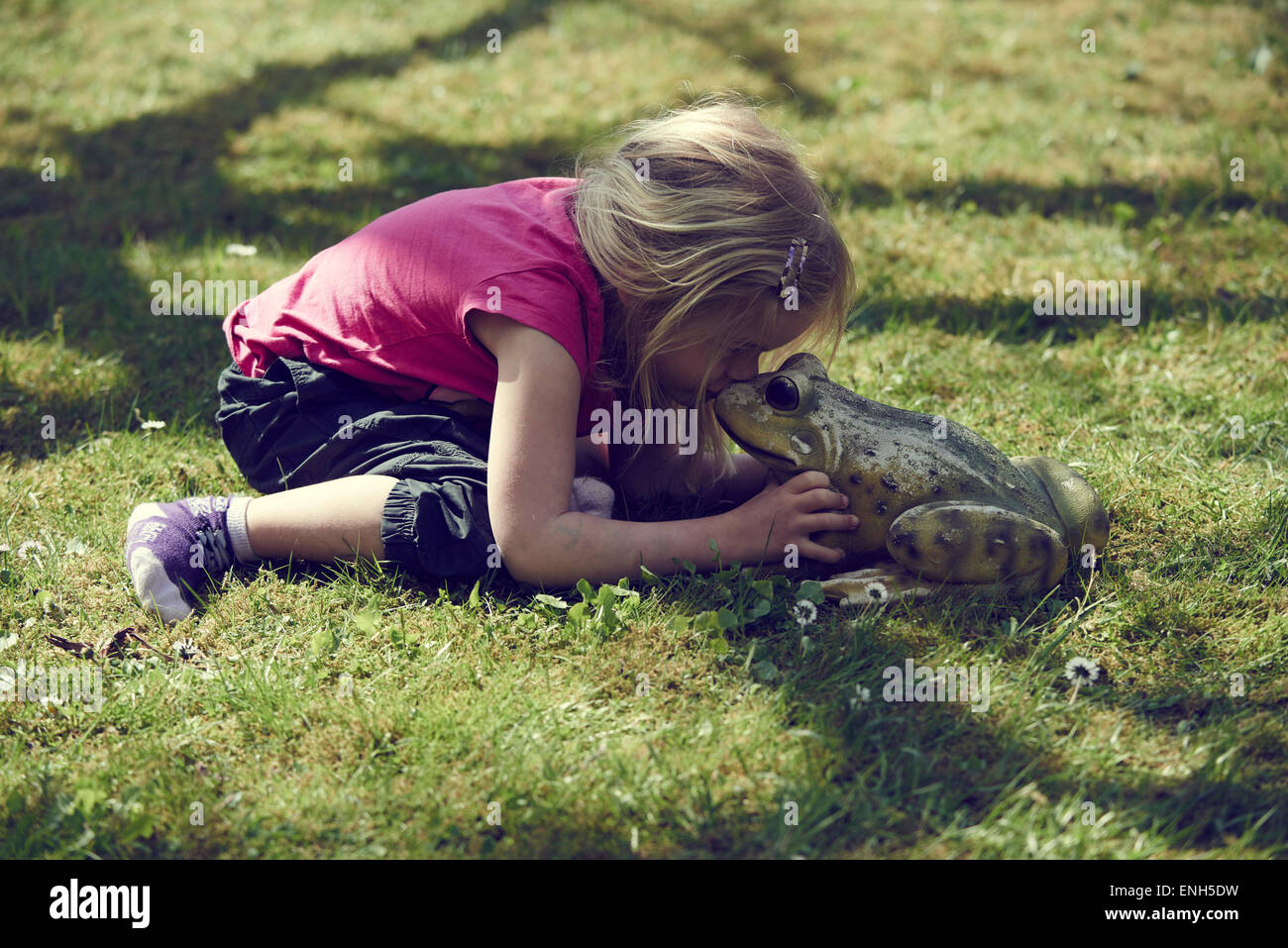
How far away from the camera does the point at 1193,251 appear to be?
404 cm

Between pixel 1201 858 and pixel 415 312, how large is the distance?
193 centimetres

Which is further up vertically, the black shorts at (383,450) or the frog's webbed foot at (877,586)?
the black shorts at (383,450)

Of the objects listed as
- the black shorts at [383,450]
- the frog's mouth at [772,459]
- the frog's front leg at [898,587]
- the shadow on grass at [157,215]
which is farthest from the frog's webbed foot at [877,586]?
the shadow on grass at [157,215]

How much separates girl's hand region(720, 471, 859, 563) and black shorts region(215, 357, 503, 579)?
58cm

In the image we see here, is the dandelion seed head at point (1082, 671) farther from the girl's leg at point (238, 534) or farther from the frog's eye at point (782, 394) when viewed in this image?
the girl's leg at point (238, 534)

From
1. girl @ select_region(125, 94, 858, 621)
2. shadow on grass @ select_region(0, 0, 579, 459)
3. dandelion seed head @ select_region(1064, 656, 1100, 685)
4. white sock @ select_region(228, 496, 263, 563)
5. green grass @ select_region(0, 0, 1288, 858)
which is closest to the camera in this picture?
green grass @ select_region(0, 0, 1288, 858)

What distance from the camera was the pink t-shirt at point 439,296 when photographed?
2381 millimetres

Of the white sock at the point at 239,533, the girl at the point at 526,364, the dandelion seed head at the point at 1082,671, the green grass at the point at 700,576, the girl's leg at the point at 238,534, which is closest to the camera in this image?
the green grass at the point at 700,576

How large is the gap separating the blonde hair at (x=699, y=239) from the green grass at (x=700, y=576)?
0.58 m

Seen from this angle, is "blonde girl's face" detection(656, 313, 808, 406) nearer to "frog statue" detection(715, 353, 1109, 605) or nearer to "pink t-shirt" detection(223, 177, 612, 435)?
"frog statue" detection(715, 353, 1109, 605)

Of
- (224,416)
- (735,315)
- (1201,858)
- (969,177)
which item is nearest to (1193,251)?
(969,177)

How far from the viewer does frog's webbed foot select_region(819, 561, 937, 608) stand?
240 centimetres

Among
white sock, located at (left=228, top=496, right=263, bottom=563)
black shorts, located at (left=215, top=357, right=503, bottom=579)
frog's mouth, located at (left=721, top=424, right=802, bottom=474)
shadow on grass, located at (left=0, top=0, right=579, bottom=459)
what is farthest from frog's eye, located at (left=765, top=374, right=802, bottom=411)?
shadow on grass, located at (left=0, top=0, right=579, bottom=459)

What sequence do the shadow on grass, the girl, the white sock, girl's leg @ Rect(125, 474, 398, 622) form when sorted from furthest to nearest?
the shadow on grass, the white sock, girl's leg @ Rect(125, 474, 398, 622), the girl
